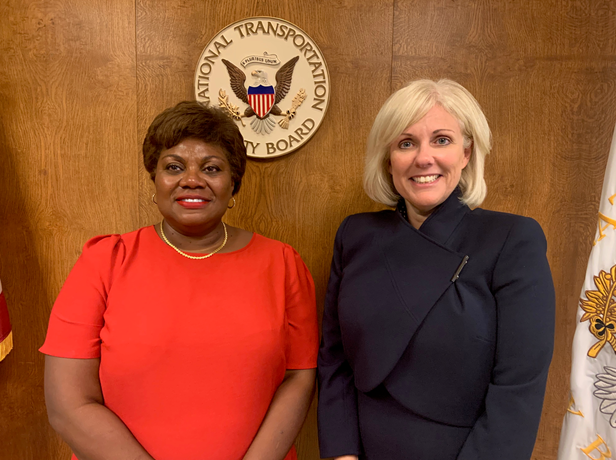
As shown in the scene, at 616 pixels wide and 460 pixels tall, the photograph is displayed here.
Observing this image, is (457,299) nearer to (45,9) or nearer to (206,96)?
(206,96)

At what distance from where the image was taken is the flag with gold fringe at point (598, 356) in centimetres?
135

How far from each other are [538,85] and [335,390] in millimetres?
1449

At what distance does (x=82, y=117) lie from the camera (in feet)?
5.72

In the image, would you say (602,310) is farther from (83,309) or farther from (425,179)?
(83,309)

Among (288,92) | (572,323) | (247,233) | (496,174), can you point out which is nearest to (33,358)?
(247,233)

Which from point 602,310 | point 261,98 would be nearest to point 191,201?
point 261,98

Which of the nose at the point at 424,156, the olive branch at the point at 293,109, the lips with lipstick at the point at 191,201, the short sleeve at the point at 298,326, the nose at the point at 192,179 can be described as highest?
the olive branch at the point at 293,109

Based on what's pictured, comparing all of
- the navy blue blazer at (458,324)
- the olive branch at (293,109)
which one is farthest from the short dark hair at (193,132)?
the navy blue blazer at (458,324)

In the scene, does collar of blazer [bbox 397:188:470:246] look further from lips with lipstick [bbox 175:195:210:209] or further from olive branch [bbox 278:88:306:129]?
olive branch [bbox 278:88:306:129]

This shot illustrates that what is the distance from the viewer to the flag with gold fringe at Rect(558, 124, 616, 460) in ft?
4.43

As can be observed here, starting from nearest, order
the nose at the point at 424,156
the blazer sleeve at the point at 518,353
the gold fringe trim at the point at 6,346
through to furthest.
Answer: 1. the blazer sleeve at the point at 518,353
2. the nose at the point at 424,156
3. the gold fringe trim at the point at 6,346

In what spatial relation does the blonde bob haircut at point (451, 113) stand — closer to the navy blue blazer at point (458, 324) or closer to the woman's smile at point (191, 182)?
the navy blue blazer at point (458, 324)

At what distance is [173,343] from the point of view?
1.16 metres

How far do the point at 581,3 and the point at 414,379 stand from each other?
5.39ft
